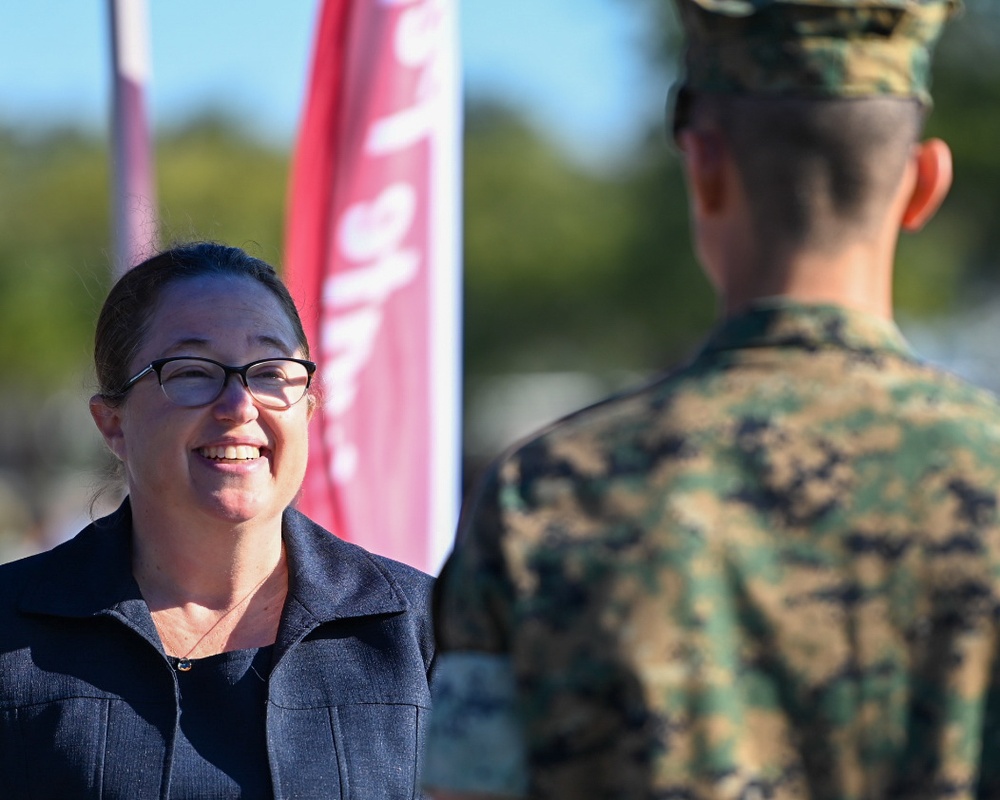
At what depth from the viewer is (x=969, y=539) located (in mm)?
1642

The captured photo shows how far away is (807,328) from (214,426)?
153 cm

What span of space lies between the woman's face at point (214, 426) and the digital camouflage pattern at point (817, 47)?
1.44 m

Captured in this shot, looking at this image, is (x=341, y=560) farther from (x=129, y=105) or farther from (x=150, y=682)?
(x=129, y=105)

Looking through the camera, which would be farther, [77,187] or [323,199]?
[77,187]

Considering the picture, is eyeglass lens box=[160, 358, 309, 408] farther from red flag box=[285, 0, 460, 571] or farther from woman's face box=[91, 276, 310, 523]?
red flag box=[285, 0, 460, 571]

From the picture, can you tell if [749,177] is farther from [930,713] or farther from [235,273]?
[235,273]

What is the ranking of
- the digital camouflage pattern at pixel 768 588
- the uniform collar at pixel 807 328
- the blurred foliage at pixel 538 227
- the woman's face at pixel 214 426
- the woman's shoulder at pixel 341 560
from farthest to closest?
1. the blurred foliage at pixel 538 227
2. the woman's shoulder at pixel 341 560
3. the woman's face at pixel 214 426
4. the uniform collar at pixel 807 328
5. the digital camouflage pattern at pixel 768 588

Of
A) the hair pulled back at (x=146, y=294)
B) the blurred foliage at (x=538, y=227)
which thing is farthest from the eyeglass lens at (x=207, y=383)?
the blurred foliage at (x=538, y=227)

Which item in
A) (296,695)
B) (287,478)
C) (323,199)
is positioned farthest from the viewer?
(323,199)

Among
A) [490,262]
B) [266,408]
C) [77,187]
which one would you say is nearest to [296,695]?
[266,408]

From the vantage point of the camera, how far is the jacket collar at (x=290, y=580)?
2.83 m

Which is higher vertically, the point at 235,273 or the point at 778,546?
the point at 235,273

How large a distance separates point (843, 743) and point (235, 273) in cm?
184

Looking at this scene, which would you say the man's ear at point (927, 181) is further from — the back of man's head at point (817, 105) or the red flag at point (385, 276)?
the red flag at point (385, 276)
